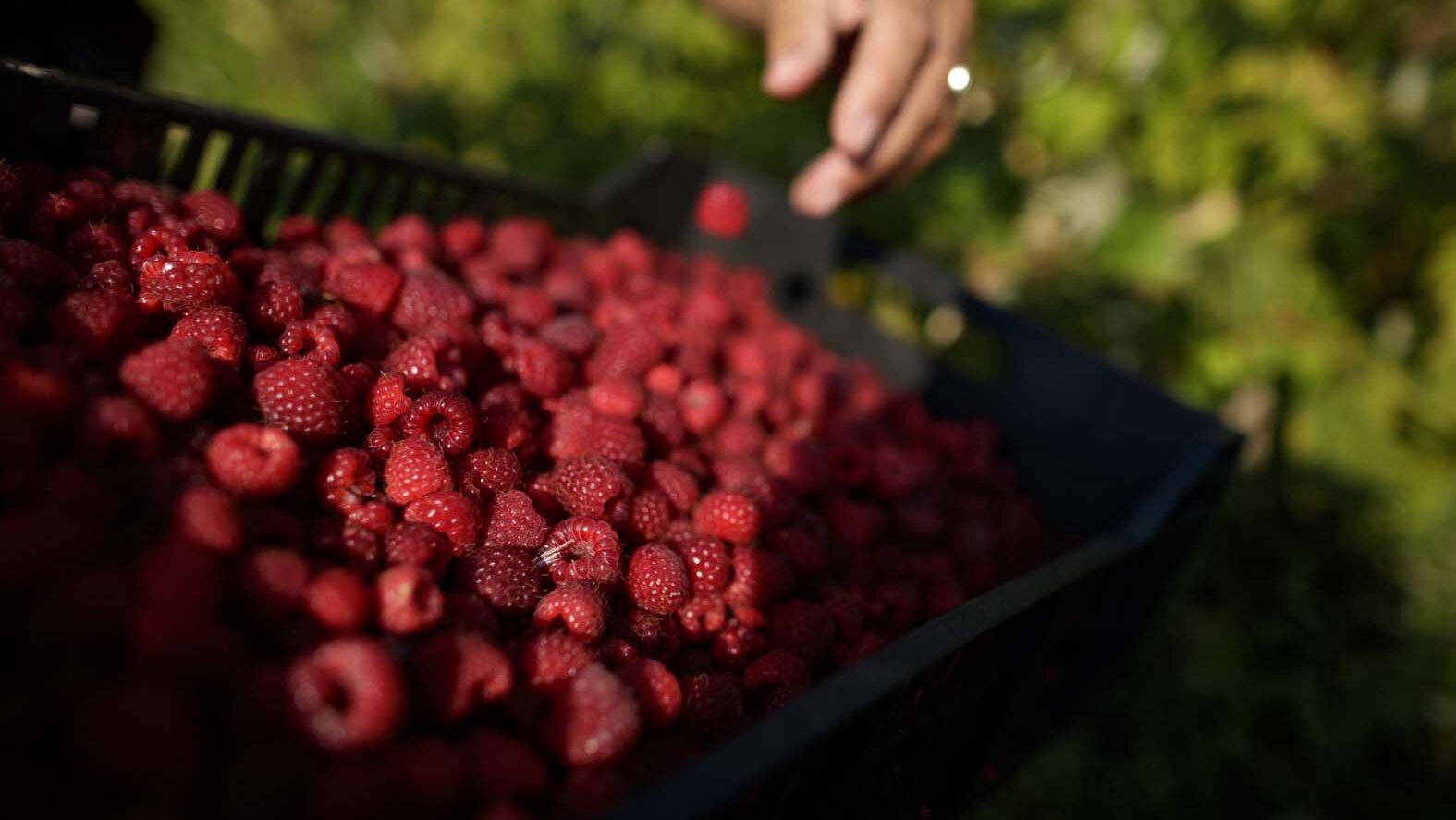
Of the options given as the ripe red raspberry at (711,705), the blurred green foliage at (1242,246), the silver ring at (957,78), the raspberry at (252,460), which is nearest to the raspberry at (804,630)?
the ripe red raspberry at (711,705)

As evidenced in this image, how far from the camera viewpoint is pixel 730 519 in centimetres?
117

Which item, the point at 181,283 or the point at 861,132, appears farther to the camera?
the point at 861,132

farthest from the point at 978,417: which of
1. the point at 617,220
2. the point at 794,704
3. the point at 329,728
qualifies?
the point at 329,728

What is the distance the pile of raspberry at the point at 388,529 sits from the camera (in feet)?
2.17

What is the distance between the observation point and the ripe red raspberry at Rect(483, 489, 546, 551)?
1.02 metres

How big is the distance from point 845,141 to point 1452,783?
210 centimetres

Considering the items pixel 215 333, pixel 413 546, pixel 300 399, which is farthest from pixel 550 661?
pixel 215 333

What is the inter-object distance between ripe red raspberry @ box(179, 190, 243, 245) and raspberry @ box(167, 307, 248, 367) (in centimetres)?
22

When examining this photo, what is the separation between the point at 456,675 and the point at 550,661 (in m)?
0.11

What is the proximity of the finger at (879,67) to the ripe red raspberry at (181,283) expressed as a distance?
95 centimetres

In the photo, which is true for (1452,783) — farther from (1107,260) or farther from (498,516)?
(498,516)

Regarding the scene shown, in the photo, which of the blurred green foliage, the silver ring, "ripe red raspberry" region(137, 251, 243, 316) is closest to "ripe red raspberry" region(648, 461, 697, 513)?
"ripe red raspberry" region(137, 251, 243, 316)

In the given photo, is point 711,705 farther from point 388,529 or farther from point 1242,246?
point 1242,246

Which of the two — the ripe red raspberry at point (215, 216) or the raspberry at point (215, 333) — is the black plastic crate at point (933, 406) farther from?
the raspberry at point (215, 333)
